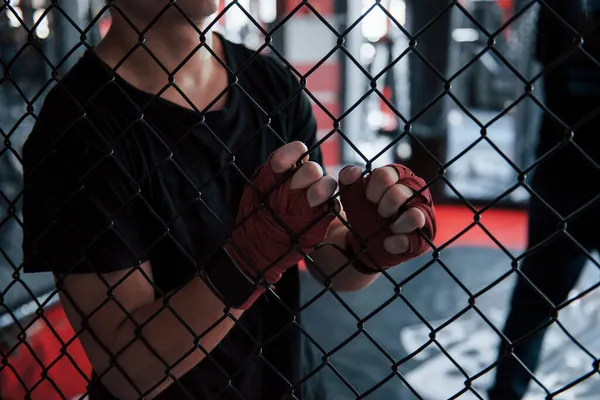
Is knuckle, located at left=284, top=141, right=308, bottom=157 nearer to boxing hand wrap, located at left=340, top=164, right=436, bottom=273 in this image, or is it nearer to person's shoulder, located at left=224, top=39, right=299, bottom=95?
boxing hand wrap, located at left=340, top=164, right=436, bottom=273

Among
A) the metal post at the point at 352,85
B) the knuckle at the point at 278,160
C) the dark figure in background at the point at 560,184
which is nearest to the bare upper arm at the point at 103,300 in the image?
the knuckle at the point at 278,160

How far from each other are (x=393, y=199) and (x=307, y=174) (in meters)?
0.10

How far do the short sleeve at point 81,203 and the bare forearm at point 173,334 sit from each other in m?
0.09

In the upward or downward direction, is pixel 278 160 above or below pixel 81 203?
below

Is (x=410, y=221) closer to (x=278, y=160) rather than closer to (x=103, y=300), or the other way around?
(x=278, y=160)

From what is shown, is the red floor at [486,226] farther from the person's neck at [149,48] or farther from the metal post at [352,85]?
the person's neck at [149,48]

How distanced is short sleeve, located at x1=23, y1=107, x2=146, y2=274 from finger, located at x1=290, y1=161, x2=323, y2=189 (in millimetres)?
264

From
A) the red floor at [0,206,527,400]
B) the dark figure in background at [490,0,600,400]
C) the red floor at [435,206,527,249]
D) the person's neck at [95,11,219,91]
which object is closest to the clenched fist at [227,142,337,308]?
the person's neck at [95,11,219,91]

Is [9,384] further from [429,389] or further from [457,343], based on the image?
[457,343]

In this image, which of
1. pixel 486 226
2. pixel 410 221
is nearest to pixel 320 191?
pixel 410 221

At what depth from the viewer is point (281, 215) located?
25.6 inches

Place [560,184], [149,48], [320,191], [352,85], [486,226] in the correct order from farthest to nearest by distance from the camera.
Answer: [352,85] < [486,226] < [560,184] < [149,48] < [320,191]

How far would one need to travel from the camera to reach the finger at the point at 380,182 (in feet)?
2.05

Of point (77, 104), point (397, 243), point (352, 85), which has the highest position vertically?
point (352, 85)
